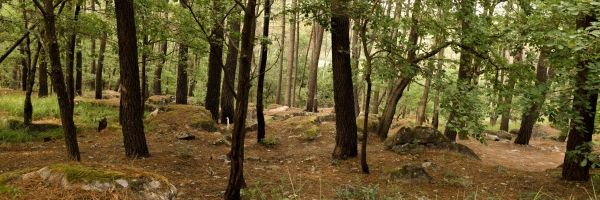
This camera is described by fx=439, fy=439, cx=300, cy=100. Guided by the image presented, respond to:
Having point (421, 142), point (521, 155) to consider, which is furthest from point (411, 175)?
point (521, 155)

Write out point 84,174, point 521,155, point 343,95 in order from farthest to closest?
point 521,155 → point 343,95 → point 84,174

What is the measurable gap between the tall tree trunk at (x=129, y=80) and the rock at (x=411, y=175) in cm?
514

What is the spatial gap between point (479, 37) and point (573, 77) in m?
1.64

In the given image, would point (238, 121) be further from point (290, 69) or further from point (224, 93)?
point (290, 69)

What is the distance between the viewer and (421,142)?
11.3 metres

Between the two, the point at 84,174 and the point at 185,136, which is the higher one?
the point at 84,174

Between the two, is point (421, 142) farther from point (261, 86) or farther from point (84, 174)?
point (84, 174)

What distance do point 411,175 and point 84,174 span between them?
612 cm

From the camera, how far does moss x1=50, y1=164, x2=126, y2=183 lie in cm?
394

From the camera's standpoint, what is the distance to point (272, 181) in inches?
322

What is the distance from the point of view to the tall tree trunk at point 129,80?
A: 8.55 metres

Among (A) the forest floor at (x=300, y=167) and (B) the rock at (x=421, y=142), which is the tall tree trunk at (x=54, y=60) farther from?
(B) the rock at (x=421, y=142)

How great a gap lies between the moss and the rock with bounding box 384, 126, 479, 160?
8273 millimetres

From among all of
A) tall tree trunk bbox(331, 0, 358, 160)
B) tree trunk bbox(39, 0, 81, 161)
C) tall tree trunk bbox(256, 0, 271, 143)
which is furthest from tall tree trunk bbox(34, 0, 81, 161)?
tall tree trunk bbox(331, 0, 358, 160)
